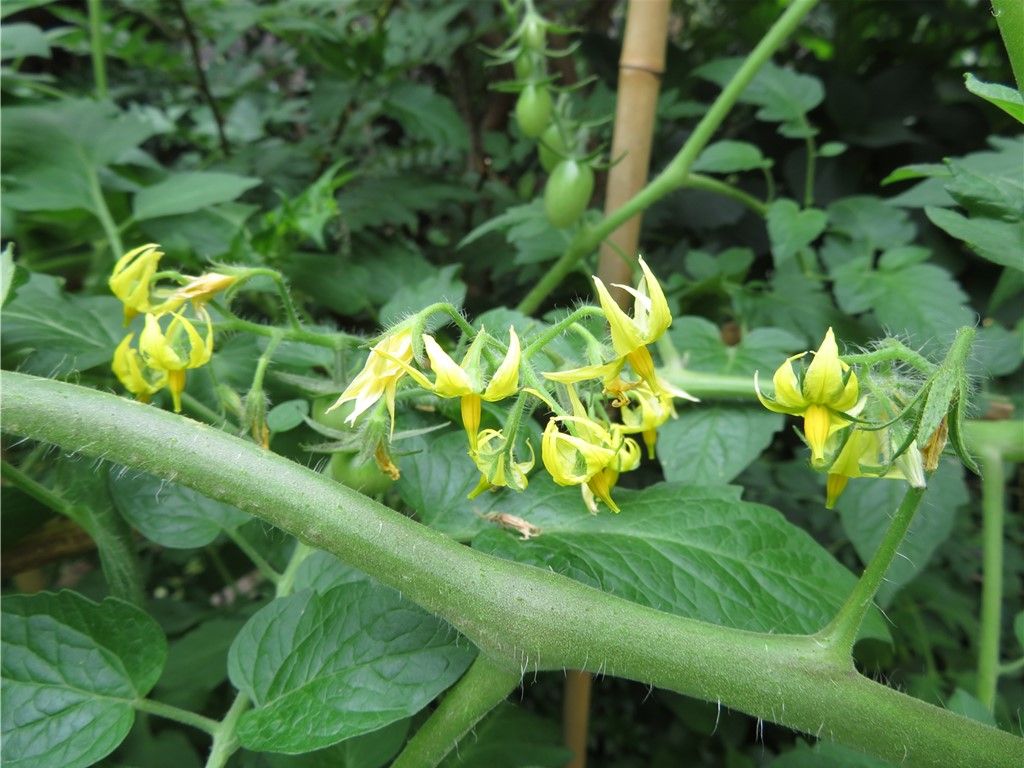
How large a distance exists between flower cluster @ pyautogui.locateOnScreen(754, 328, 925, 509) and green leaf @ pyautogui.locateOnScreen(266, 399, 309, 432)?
0.36 m

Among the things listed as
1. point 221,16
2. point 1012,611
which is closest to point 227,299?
point 221,16

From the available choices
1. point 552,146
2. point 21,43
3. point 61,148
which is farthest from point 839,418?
point 21,43

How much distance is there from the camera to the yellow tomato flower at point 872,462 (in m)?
0.40

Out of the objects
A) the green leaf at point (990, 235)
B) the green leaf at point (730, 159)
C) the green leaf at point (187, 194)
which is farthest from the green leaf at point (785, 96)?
the green leaf at point (187, 194)

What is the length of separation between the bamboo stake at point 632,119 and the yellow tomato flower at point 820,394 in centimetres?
43

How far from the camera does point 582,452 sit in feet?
1.42

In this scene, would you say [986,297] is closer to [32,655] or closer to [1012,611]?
[1012,611]

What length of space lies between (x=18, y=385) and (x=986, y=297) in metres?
1.10

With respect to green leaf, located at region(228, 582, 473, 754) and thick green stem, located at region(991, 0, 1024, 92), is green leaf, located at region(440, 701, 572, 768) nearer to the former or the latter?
green leaf, located at region(228, 582, 473, 754)

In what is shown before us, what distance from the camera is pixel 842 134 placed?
1194 mm

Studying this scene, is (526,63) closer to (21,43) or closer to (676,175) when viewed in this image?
(676,175)

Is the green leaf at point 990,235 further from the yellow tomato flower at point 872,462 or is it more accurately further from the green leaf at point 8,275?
the green leaf at point 8,275

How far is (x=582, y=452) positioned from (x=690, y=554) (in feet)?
0.48

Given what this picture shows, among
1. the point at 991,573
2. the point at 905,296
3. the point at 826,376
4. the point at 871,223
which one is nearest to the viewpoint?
the point at 826,376
